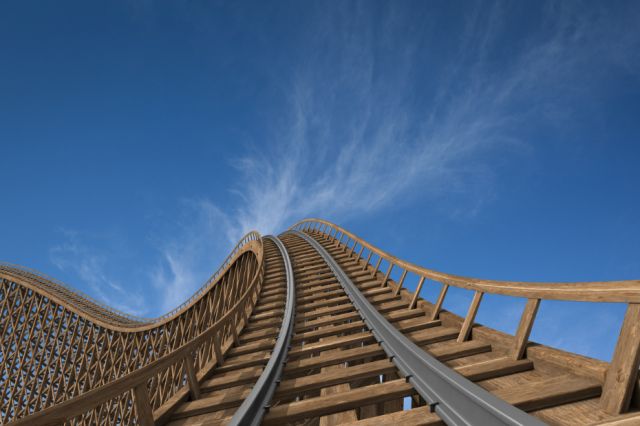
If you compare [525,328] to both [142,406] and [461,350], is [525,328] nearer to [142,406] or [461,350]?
[461,350]

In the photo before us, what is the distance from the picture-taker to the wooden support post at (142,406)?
2059 millimetres

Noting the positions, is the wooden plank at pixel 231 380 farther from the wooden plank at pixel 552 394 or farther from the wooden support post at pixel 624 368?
the wooden support post at pixel 624 368

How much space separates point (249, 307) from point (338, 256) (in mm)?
4619

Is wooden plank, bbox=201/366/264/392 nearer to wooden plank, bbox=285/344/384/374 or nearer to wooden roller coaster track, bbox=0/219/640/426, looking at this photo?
wooden roller coaster track, bbox=0/219/640/426

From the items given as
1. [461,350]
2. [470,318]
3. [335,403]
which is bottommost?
[335,403]

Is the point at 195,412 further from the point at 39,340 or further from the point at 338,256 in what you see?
the point at 39,340

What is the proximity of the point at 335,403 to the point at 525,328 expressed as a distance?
1.38 meters

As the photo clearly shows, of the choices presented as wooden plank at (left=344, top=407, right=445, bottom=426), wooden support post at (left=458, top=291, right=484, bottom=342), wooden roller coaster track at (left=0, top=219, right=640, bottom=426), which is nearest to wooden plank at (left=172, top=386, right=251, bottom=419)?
wooden roller coaster track at (left=0, top=219, right=640, bottom=426)

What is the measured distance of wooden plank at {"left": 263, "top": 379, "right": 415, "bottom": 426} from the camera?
Result: 2.19 meters

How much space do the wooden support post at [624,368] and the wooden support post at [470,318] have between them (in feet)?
4.70

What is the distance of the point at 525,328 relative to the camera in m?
2.49

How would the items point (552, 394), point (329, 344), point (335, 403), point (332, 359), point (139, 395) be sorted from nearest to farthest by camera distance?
point (552, 394) < point (139, 395) < point (335, 403) < point (332, 359) < point (329, 344)

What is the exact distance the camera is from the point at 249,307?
636 centimetres

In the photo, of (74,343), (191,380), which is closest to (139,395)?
(191,380)
